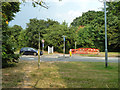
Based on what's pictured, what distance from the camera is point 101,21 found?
28703mm

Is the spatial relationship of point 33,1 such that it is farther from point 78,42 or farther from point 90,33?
point 90,33

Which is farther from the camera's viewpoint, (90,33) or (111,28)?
(90,33)

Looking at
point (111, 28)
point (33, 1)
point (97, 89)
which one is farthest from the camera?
point (111, 28)

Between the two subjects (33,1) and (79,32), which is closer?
(33,1)

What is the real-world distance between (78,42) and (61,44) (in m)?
3.52

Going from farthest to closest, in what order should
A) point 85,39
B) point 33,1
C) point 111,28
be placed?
point 85,39, point 111,28, point 33,1

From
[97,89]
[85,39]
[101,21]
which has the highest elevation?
[101,21]

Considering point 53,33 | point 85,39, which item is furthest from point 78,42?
point 53,33

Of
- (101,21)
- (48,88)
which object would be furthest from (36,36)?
(48,88)

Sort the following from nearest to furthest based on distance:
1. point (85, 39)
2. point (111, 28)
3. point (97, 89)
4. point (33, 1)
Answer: point (33, 1), point (97, 89), point (111, 28), point (85, 39)

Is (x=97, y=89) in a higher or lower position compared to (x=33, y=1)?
lower

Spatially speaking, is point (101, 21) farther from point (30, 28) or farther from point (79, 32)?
point (30, 28)

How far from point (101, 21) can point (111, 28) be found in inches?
150

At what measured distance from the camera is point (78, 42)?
2705cm
